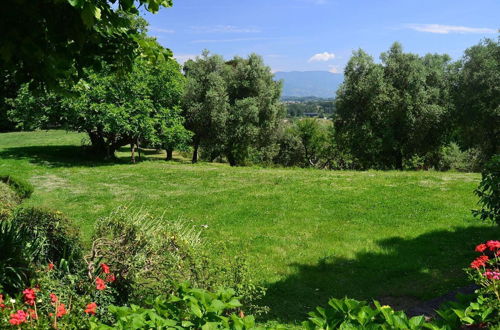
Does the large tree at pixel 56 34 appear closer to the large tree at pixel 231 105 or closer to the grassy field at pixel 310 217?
the grassy field at pixel 310 217

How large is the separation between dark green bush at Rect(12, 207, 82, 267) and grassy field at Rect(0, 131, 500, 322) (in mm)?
4637

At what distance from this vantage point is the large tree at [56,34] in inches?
207

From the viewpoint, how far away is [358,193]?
19.5 metres

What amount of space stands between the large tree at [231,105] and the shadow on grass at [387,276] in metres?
26.0

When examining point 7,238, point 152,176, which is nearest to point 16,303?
point 7,238

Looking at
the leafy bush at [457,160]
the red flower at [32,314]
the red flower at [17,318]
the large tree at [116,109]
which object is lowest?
the leafy bush at [457,160]

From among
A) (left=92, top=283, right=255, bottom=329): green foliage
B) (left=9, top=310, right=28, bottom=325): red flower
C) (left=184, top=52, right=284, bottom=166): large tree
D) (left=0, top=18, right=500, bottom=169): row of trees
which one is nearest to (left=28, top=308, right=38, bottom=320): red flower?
(left=9, top=310, right=28, bottom=325): red flower

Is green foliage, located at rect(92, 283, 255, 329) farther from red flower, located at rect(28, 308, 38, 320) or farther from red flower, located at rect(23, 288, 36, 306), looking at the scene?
red flower, located at rect(23, 288, 36, 306)

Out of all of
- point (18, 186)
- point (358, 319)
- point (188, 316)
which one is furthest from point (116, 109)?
point (358, 319)

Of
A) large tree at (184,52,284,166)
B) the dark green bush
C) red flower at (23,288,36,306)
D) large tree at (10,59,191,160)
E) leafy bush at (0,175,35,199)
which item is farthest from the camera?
large tree at (184,52,284,166)

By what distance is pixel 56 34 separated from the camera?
5637mm

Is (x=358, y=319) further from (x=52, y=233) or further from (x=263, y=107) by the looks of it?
(x=263, y=107)

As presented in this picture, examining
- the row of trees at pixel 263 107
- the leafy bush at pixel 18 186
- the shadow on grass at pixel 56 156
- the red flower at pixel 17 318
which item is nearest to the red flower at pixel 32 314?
the red flower at pixel 17 318

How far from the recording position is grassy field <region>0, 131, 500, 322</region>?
10461 millimetres
